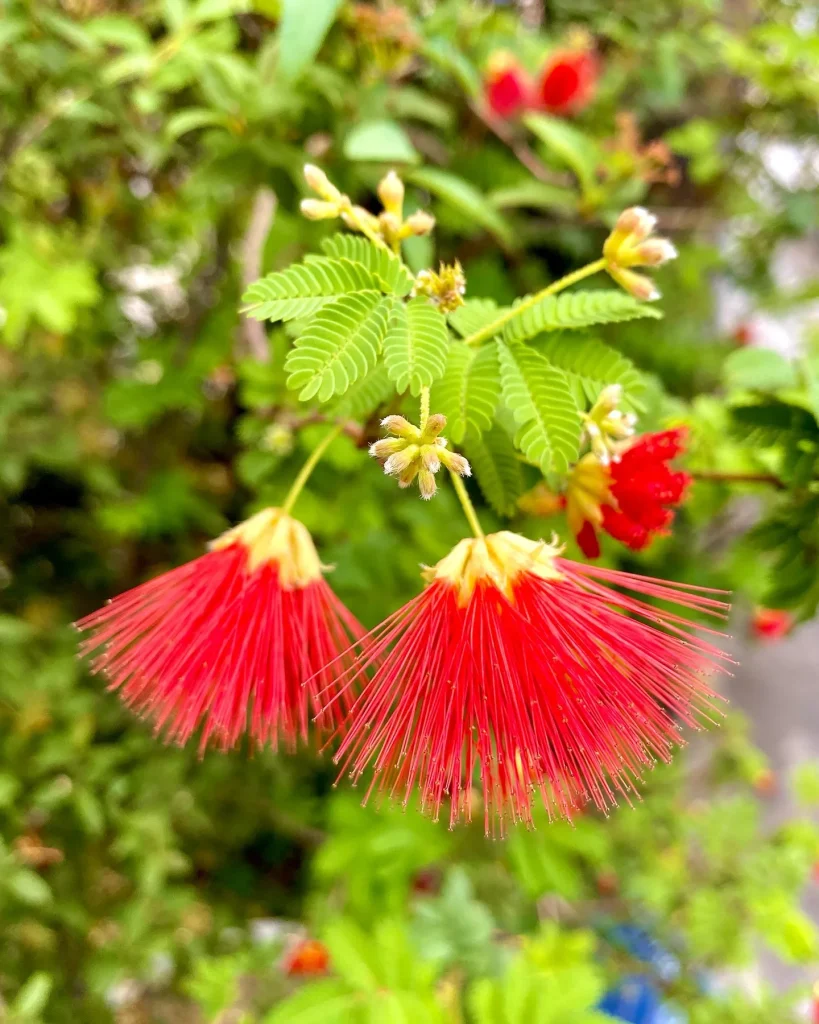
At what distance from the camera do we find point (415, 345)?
31 cm

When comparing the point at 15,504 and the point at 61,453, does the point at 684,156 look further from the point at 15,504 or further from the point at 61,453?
the point at 15,504

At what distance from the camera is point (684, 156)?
4.10 feet

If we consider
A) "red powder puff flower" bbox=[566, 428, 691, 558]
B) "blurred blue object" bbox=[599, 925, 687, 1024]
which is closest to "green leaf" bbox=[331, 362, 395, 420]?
"red powder puff flower" bbox=[566, 428, 691, 558]

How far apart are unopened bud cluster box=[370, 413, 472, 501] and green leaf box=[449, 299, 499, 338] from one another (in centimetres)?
11

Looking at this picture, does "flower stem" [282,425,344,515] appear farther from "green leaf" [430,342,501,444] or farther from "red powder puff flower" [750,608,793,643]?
"red powder puff flower" [750,608,793,643]

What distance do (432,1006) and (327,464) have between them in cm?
49

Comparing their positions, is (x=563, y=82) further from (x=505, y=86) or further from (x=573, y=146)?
(x=573, y=146)

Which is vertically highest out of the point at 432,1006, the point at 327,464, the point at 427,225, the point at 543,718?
the point at 427,225

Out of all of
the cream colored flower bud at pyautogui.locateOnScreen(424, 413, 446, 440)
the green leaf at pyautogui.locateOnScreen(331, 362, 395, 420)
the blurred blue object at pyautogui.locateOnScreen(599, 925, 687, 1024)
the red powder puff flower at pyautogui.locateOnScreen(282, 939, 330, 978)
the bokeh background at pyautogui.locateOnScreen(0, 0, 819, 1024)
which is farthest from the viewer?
the blurred blue object at pyautogui.locateOnScreen(599, 925, 687, 1024)

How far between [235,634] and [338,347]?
0.18 metres

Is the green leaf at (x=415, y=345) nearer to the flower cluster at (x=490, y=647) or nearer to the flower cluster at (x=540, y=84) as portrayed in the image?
the flower cluster at (x=490, y=647)

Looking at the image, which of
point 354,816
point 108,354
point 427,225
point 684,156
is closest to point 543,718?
point 427,225

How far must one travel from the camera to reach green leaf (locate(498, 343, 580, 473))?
0.35 meters

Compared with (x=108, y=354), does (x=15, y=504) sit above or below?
below
